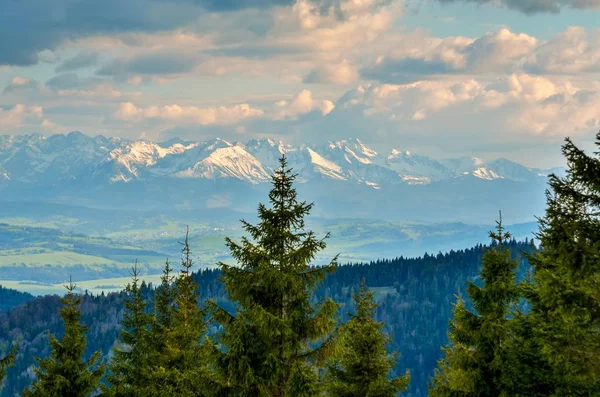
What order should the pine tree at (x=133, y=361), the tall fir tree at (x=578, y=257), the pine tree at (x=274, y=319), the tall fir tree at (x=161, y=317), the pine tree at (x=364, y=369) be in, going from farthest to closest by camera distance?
the tall fir tree at (x=161, y=317) → the pine tree at (x=133, y=361) → the pine tree at (x=364, y=369) → the pine tree at (x=274, y=319) → the tall fir tree at (x=578, y=257)

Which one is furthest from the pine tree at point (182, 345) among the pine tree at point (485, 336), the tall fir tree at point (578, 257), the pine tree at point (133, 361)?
the tall fir tree at point (578, 257)

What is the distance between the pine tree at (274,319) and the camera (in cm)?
2972

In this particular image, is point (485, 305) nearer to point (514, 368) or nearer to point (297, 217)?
point (514, 368)

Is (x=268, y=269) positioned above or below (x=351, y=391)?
above

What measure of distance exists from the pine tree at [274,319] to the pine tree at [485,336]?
7.93m

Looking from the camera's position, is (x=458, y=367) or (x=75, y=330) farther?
(x=75, y=330)

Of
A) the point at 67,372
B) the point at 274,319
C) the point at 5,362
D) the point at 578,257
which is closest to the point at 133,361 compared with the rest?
the point at 67,372

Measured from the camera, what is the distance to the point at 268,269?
30.2 m

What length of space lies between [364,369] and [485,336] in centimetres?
571

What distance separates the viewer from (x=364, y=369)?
3828 cm

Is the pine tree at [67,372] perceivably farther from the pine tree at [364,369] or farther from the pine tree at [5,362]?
the pine tree at [364,369]

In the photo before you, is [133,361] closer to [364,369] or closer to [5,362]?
[5,362]

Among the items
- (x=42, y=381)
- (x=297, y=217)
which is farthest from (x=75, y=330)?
(x=297, y=217)

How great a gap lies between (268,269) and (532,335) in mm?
11490
